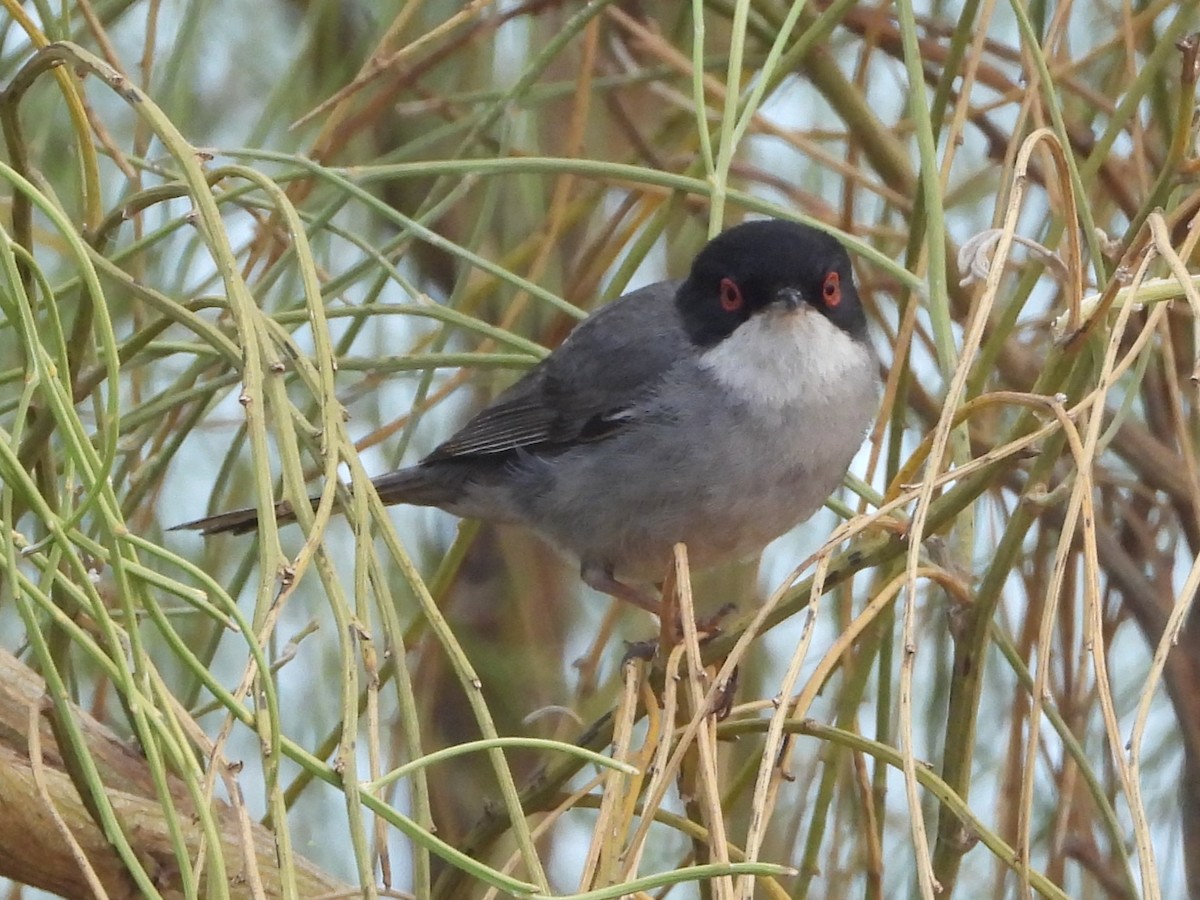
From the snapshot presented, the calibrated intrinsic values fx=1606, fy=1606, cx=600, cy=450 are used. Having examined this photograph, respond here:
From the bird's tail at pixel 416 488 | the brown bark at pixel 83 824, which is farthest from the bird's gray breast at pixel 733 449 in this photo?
the brown bark at pixel 83 824

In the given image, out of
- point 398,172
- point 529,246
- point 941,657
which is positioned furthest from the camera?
point 529,246

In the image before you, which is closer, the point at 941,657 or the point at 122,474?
the point at 122,474

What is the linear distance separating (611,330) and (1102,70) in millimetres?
1312

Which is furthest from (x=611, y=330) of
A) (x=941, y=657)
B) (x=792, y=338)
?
(x=941, y=657)

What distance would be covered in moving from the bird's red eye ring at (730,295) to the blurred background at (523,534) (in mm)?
224

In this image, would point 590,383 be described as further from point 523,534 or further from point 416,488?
point 523,534

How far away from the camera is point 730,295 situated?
10.6 feet

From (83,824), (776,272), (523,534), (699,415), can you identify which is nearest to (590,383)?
(699,415)

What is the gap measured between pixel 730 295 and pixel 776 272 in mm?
139

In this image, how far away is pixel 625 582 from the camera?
3.79 metres

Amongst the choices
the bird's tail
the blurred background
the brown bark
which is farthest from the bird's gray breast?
the brown bark

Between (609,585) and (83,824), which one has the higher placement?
(609,585)

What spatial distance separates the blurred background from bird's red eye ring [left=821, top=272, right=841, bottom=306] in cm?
18

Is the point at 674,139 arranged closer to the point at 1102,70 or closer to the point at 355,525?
the point at 1102,70
